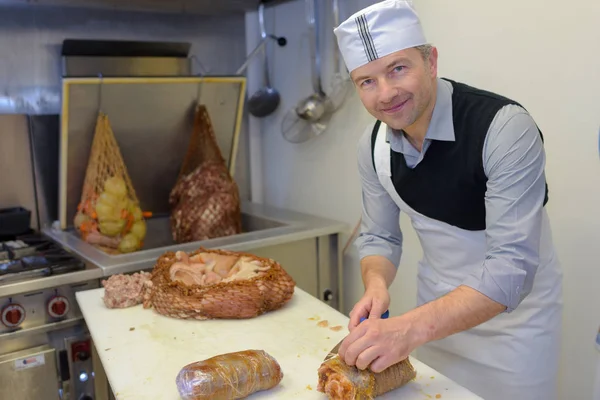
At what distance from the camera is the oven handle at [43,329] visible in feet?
5.36

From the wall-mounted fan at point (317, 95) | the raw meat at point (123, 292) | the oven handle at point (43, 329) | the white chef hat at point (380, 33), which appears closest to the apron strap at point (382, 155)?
the white chef hat at point (380, 33)

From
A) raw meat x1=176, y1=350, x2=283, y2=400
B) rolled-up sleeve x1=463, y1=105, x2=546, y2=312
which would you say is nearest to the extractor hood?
rolled-up sleeve x1=463, y1=105, x2=546, y2=312

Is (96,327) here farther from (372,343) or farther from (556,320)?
(556,320)

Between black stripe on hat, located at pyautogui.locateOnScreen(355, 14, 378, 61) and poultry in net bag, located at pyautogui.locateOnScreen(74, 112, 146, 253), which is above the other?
black stripe on hat, located at pyautogui.locateOnScreen(355, 14, 378, 61)

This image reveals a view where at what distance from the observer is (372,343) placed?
1.00 metres

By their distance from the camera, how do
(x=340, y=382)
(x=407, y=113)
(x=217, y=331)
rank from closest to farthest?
(x=340, y=382)
(x=407, y=113)
(x=217, y=331)

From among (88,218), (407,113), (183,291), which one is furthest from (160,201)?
(407,113)

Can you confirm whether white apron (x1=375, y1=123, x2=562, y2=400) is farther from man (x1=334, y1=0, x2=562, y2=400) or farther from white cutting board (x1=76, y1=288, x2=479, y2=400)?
white cutting board (x1=76, y1=288, x2=479, y2=400)

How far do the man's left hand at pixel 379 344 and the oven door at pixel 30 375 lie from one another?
1.08m

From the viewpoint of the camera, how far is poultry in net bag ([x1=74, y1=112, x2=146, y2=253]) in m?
2.05

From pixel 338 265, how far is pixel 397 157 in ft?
3.23

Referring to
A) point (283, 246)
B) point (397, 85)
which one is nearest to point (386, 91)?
point (397, 85)

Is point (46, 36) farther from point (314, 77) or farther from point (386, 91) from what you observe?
point (386, 91)

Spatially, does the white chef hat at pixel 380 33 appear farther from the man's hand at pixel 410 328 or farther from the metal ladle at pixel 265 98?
the metal ladle at pixel 265 98
